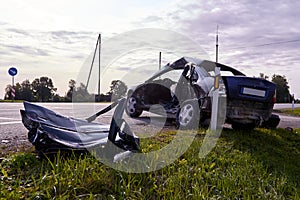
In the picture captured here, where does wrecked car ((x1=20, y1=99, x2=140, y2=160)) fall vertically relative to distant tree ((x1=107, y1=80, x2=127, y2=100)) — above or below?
below

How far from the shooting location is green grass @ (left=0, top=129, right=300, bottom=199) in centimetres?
267

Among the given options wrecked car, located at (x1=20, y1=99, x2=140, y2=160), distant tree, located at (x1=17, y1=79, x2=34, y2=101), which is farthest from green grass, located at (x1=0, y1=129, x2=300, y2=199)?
distant tree, located at (x1=17, y1=79, x2=34, y2=101)

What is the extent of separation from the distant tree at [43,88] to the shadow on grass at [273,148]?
2596cm

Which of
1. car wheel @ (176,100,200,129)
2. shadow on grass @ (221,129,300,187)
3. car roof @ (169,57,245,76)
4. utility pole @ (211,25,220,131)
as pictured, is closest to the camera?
shadow on grass @ (221,129,300,187)

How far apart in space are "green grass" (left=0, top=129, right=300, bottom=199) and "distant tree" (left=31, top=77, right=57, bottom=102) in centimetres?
2747

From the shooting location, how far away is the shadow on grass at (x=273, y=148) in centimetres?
399

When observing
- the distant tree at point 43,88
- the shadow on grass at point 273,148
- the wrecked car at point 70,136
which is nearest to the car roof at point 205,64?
the shadow on grass at point 273,148

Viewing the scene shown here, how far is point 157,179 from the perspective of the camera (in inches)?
122

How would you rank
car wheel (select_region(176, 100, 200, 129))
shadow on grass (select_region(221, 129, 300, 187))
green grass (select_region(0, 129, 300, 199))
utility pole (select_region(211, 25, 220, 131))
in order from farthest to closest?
car wheel (select_region(176, 100, 200, 129)), utility pole (select_region(211, 25, 220, 131)), shadow on grass (select_region(221, 129, 300, 187)), green grass (select_region(0, 129, 300, 199))

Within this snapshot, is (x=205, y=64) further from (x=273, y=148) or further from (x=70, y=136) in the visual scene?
(x=70, y=136)

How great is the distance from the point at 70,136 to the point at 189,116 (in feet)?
9.08

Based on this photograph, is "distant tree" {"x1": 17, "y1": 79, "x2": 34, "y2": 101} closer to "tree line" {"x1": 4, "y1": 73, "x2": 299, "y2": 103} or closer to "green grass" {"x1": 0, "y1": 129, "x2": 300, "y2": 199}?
"tree line" {"x1": 4, "y1": 73, "x2": 299, "y2": 103}

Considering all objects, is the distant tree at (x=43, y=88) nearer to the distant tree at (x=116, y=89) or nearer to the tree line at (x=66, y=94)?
the tree line at (x=66, y=94)

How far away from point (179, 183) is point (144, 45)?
1.88 metres
